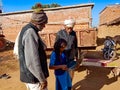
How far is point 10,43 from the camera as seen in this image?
1600 centimetres

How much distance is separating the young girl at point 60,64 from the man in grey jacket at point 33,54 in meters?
0.97

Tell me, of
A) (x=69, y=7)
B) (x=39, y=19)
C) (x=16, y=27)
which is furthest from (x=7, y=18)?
(x=39, y=19)

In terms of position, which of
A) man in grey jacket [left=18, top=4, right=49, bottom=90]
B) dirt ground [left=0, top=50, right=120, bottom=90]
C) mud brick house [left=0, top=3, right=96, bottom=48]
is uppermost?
mud brick house [left=0, top=3, right=96, bottom=48]

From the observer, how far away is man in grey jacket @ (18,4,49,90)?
9.84ft

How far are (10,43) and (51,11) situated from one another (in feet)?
12.4

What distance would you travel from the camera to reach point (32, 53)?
298cm

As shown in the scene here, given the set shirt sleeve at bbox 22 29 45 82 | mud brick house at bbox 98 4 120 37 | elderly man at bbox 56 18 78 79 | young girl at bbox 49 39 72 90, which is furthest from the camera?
mud brick house at bbox 98 4 120 37

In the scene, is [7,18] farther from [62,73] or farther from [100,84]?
[62,73]

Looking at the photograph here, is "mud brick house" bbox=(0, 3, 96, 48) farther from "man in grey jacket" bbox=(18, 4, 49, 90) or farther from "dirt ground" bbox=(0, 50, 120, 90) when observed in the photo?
"man in grey jacket" bbox=(18, 4, 49, 90)

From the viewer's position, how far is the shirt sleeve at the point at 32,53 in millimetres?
2982

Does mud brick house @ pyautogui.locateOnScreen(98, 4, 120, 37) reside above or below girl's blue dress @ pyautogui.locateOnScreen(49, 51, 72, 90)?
above

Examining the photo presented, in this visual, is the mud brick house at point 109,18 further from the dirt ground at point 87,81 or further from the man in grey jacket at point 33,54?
the man in grey jacket at point 33,54

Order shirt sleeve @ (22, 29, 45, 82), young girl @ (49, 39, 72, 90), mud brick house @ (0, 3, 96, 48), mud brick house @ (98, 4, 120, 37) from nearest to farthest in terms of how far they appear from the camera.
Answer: shirt sleeve @ (22, 29, 45, 82)
young girl @ (49, 39, 72, 90)
mud brick house @ (0, 3, 96, 48)
mud brick house @ (98, 4, 120, 37)

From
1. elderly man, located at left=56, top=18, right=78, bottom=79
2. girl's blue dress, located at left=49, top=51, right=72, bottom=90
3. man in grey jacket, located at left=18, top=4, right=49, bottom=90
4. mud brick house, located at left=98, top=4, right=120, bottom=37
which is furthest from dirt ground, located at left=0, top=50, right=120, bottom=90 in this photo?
mud brick house, located at left=98, top=4, right=120, bottom=37
